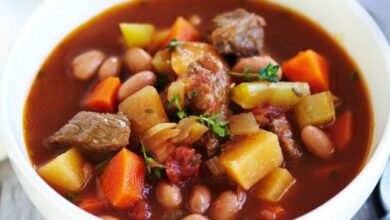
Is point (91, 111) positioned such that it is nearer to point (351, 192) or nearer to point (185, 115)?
point (185, 115)

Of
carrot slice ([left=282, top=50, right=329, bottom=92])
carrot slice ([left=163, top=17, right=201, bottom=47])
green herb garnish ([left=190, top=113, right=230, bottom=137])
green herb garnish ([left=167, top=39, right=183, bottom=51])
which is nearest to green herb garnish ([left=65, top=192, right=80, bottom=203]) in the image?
green herb garnish ([left=190, top=113, right=230, bottom=137])

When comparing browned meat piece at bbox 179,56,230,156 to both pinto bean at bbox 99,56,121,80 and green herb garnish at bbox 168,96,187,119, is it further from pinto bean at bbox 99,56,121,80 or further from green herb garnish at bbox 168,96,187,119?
pinto bean at bbox 99,56,121,80

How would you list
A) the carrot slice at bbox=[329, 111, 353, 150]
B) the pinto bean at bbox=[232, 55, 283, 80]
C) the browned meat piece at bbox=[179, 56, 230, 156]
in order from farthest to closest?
1. the pinto bean at bbox=[232, 55, 283, 80]
2. the carrot slice at bbox=[329, 111, 353, 150]
3. the browned meat piece at bbox=[179, 56, 230, 156]

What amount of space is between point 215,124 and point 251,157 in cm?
19

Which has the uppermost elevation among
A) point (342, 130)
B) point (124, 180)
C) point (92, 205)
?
point (342, 130)

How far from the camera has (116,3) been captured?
3.41 m

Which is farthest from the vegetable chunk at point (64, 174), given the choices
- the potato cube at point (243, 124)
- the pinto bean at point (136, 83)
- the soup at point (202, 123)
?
the potato cube at point (243, 124)

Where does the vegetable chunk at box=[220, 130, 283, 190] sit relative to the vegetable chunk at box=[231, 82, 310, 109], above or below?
below

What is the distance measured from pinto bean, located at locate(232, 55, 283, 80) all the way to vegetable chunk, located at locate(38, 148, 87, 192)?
804 mm

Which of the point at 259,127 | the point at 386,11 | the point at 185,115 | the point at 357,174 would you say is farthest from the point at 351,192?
the point at 386,11

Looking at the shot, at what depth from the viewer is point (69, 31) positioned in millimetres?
3287

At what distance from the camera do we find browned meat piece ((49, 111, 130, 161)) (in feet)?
8.61

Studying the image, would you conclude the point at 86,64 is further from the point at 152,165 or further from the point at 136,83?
the point at 152,165

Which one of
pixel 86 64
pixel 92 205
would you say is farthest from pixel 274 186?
pixel 86 64
